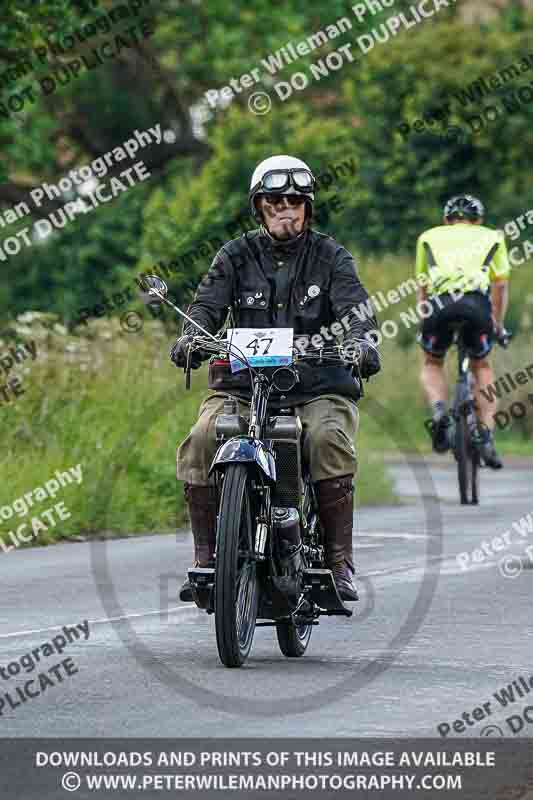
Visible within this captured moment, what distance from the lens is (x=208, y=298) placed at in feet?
28.4

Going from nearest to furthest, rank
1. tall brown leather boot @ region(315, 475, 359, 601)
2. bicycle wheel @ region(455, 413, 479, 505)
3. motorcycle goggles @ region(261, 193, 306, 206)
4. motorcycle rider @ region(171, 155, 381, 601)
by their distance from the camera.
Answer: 1. motorcycle rider @ region(171, 155, 381, 601)
2. tall brown leather boot @ region(315, 475, 359, 601)
3. motorcycle goggles @ region(261, 193, 306, 206)
4. bicycle wheel @ region(455, 413, 479, 505)

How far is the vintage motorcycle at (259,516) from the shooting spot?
776 centimetres

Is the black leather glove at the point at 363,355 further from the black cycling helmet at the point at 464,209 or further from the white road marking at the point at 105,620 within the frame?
the black cycling helmet at the point at 464,209

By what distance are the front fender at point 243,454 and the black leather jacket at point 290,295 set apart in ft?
1.96

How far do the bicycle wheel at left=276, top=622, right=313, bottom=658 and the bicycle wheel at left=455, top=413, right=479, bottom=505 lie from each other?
7.57 metres

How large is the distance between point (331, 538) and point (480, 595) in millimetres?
2611

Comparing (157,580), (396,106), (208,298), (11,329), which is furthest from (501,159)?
(208,298)

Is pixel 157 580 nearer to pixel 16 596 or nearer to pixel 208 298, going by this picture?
pixel 16 596

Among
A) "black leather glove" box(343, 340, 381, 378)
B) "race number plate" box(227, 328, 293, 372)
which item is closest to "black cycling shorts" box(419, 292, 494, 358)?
"black leather glove" box(343, 340, 381, 378)

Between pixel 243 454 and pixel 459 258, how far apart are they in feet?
28.9

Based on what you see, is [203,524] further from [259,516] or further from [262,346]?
[262,346]

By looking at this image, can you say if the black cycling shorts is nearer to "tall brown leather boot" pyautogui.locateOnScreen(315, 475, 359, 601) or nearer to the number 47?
"tall brown leather boot" pyautogui.locateOnScreen(315, 475, 359, 601)

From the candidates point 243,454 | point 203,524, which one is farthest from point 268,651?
point 243,454

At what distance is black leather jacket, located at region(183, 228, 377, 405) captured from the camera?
855 centimetres
